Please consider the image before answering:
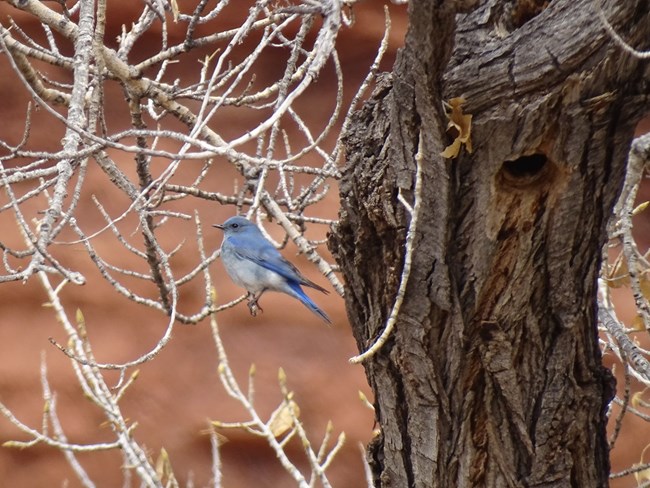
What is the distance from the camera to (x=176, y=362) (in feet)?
18.0

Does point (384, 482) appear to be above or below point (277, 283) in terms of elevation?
below

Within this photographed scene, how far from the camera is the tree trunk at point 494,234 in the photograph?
1.66 meters

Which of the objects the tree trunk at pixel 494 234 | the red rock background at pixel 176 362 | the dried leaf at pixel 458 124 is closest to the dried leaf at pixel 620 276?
the tree trunk at pixel 494 234

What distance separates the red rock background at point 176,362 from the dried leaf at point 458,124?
12.3ft

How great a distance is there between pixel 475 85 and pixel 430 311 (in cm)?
50

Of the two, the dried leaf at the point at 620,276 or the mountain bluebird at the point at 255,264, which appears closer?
the dried leaf at the point at 620,276

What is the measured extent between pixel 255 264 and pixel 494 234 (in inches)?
108

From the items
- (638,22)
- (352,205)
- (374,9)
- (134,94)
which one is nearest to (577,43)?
(638,22)

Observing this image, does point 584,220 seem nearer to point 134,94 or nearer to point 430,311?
point 430,311

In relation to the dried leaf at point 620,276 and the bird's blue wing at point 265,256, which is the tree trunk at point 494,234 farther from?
the bird's blue wing at point 265,256

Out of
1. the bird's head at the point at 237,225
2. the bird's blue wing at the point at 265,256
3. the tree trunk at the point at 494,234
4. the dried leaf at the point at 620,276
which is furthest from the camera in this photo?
the bird's head at the point at 237,225

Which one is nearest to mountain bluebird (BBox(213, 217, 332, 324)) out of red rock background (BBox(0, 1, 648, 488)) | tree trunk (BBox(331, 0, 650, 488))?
red rock background (BBox(0, 1, 648, 488))

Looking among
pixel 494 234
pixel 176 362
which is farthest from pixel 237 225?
pixel 494 234

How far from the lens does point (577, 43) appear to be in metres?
1.62
